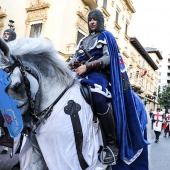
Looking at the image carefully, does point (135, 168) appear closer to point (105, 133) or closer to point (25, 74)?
point (105, 133)

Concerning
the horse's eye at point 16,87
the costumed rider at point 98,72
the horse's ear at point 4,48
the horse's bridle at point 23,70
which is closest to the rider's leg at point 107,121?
the costumed rider at point 98,72

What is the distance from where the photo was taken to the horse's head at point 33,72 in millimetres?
1956

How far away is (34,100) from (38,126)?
25cm

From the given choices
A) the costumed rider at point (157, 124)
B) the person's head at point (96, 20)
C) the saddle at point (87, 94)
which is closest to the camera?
the saddle at point (87, 94)

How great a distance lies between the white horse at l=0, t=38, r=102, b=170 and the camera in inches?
80.7

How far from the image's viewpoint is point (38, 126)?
2.23 m

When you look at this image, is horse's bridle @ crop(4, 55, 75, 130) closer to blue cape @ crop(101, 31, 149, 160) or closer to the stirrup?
blue cape @ crop(101, 31, 149, 160)

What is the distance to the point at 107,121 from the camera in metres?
2.52

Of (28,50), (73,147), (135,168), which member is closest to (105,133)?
(73,147)

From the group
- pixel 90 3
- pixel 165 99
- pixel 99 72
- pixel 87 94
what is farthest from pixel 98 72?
pixel 165 99

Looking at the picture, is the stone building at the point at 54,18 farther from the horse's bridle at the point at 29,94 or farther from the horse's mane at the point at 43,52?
the horse's bridle at the point at 29,94

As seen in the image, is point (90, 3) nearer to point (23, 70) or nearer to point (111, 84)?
point (111, 84)

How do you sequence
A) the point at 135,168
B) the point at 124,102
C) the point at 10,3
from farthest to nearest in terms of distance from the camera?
the point at 10,3 < the point at 135,168 < the point at 124,102

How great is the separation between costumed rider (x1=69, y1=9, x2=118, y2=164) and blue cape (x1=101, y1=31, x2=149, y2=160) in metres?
0.07
